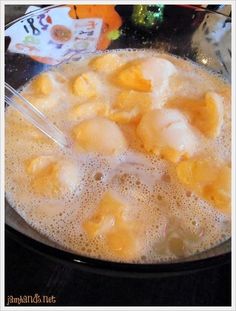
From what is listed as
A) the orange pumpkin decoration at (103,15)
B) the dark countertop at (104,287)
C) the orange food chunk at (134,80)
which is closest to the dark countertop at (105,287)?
the dark countertop at (104,287)

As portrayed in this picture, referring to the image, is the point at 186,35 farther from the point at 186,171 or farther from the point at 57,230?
the point at 57,230

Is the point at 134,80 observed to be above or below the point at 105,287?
above

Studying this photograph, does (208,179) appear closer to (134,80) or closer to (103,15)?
(134,80)

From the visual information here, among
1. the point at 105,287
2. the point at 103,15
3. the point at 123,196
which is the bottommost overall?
the point at 105,287

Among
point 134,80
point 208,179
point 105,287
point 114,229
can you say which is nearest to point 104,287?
point 105,287

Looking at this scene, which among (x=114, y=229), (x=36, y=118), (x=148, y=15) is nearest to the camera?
(x=114, y=229)

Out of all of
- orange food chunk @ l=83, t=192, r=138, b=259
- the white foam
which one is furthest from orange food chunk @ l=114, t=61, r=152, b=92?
orange food chunk @ l=83, t=192, r=138, b=259
